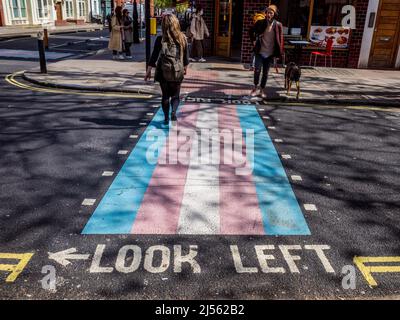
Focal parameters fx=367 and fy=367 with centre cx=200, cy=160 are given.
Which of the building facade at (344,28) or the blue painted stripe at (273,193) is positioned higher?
the building facade at (344,28)

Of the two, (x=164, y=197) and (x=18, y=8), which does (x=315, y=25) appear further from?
(x=18, y=8)

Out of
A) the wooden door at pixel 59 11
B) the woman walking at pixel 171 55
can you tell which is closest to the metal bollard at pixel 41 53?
the woman walking at pixel 171 55

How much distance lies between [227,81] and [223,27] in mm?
5484

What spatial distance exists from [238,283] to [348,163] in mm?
3314

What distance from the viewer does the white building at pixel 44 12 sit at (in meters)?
37.9

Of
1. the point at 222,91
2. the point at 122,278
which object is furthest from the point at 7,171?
the point at 222,91

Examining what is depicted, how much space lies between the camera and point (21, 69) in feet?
42.1

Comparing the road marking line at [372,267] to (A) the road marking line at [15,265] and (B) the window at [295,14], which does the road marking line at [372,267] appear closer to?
(A) the road marking line at [15,265]

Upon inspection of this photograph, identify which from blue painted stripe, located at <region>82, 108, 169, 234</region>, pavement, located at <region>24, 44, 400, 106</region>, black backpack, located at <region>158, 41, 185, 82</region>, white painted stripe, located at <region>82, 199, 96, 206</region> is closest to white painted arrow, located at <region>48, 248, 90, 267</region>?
blue painted stripe, located at <region>82, 108, 169, 234</region>

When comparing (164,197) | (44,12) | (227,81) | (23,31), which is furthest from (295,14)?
(44,12)

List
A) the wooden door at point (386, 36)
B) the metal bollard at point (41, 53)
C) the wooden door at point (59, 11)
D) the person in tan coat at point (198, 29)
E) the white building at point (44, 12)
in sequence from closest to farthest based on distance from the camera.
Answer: the metal bollard at point (41, 53) < the person in tan coat at point (198, 29) < the wooden door at point (386, 36) < the white building at point (44, 12) < the wooden door at point (59, 11)

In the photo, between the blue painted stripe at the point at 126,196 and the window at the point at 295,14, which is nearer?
the blue painted stripe at the point at 126,196

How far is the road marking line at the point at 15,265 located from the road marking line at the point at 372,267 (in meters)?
2.84

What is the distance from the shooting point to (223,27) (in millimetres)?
15578
